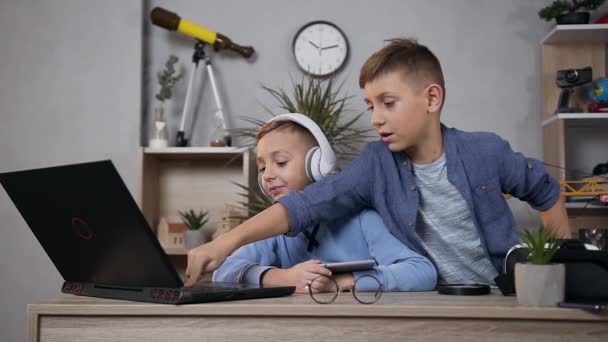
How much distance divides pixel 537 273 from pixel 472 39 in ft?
10.0

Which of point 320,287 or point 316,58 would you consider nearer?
point 320,287

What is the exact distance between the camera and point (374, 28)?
405cm

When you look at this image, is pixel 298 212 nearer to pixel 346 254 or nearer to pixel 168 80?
pixel 346 254

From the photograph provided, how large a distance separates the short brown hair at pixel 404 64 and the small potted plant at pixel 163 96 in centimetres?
216

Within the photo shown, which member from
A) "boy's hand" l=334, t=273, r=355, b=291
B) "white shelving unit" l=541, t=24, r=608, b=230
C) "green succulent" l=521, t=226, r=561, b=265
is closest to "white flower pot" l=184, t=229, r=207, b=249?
"white shelving unit" l=541, t=24, r=608, b=230

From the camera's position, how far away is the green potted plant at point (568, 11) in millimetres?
3611

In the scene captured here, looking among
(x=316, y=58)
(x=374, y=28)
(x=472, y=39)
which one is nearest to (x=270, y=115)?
(x=316, y=58)

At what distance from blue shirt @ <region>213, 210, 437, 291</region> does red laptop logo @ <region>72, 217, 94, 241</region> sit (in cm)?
43

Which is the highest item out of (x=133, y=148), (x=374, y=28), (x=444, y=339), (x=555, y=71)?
(x=374, y=28)

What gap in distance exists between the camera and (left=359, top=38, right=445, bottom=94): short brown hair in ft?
5.91

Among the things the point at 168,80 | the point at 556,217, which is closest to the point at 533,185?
the point at 556,217

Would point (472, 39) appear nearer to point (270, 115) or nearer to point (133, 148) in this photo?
point (270, 115)

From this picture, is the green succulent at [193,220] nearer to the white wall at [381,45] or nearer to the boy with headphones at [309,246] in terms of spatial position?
the white wall at [381,45]

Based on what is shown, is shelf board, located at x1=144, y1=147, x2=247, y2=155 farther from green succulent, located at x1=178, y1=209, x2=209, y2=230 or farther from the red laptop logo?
the red laptop logo
